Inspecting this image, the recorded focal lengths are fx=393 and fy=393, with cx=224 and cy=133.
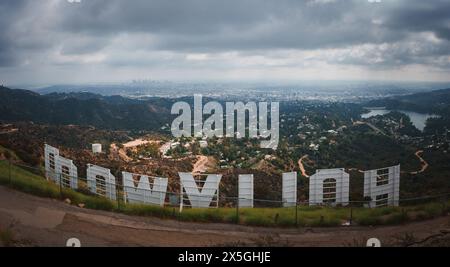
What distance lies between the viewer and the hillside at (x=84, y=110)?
96.2 feet

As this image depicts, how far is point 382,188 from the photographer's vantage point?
12.0 m

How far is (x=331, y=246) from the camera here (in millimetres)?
8711

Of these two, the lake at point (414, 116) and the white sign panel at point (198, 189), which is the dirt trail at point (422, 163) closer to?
the lake at point (414, 116)

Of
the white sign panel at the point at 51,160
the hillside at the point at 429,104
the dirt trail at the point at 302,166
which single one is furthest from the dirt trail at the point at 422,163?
the white sign panel at the point at 51,160

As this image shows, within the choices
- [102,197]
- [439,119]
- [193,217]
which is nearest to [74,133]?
[102,197]

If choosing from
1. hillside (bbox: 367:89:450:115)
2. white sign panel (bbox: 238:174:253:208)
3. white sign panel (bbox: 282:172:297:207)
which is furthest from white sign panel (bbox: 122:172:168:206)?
hillside (bbox: 367:89:450:115)

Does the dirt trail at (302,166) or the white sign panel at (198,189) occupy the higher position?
the white sign panel at (198,189)

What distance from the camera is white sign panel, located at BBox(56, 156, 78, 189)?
1265 centimetres

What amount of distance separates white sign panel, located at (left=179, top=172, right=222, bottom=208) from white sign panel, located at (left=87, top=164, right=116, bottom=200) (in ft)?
7.12

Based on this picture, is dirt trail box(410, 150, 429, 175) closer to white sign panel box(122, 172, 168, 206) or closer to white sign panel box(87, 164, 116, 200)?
white sign panel box(122, 172, 168, 206)

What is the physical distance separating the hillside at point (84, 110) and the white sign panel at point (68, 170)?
683 inches

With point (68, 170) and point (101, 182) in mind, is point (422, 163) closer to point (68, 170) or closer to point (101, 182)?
point (101, 182)

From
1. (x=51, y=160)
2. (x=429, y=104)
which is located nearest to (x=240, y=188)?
(x=51, y=160)
